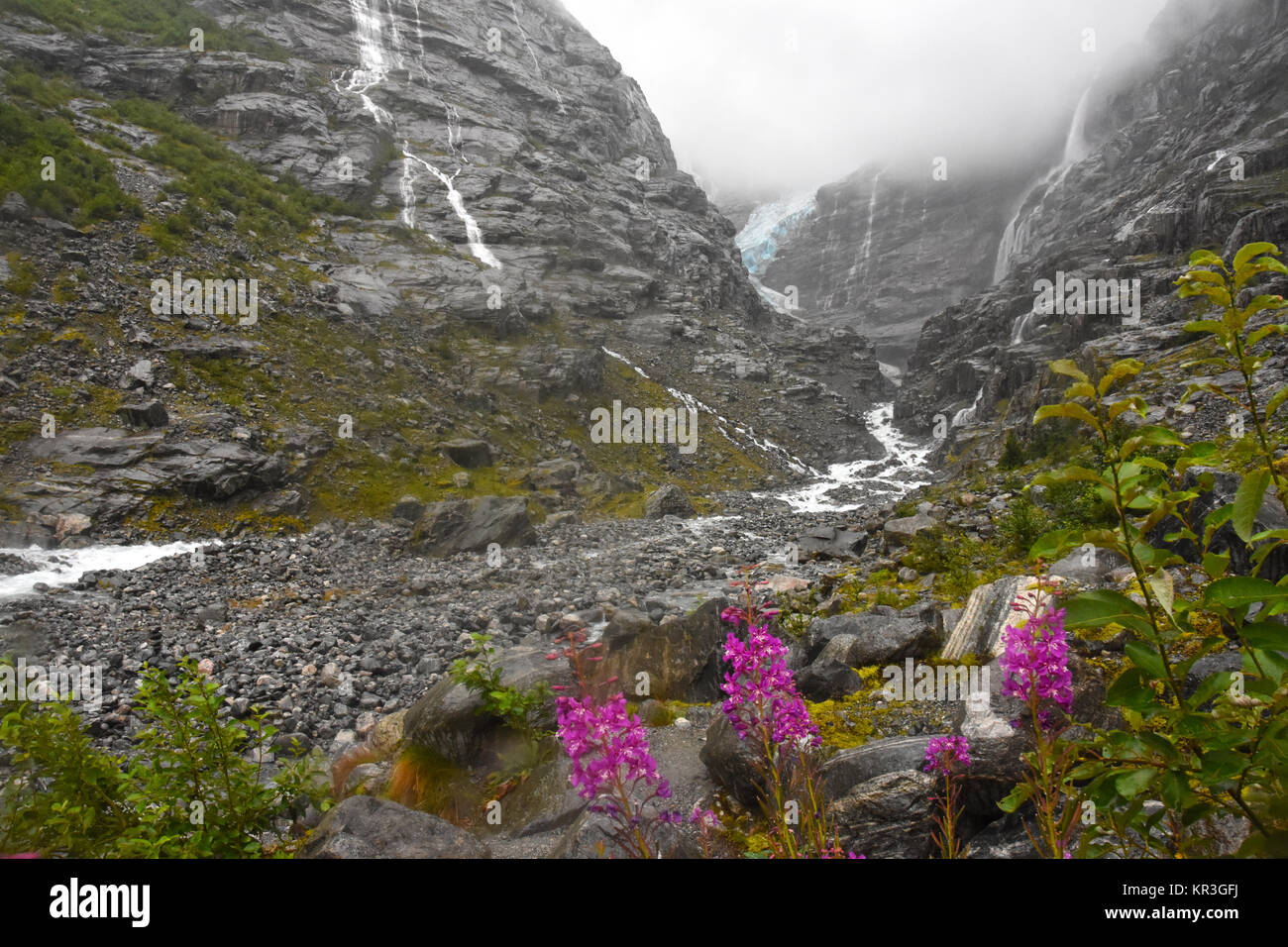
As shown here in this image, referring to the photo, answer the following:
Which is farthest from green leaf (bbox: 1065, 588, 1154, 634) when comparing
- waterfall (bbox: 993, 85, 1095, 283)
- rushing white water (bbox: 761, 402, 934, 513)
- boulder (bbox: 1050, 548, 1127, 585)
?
waterfall (bbox: 993, 85, 1095, 283)

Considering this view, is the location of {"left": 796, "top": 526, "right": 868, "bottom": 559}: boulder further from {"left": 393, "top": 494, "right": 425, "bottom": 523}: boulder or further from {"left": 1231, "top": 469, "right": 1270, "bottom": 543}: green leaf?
{"left": 1231, "top": 469, "right": 1270, "bottom": 543}: green leaf

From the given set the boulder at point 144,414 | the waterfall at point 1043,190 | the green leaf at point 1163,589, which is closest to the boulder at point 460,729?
the green leaf at point 1163,589

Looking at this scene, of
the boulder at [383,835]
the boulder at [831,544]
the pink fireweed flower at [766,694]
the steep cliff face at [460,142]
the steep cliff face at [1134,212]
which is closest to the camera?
the pink fireweed flower at [766,694]

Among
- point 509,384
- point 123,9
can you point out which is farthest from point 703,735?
point 123,9

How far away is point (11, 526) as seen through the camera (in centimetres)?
1745

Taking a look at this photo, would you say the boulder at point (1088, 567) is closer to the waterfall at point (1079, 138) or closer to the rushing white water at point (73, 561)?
the rushing white water at point (73, 561)

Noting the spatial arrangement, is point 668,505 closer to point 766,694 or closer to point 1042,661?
point 766,694

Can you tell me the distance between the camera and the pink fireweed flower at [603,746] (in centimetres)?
282

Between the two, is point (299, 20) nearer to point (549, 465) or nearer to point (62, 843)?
point (549, 465)

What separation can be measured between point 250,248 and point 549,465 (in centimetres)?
2556

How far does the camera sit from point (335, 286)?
137ft

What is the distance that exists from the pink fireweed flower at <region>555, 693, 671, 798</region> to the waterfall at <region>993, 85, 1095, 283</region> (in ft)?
458

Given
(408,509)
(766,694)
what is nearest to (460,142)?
(408,509)

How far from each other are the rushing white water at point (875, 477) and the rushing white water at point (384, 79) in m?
38.9
